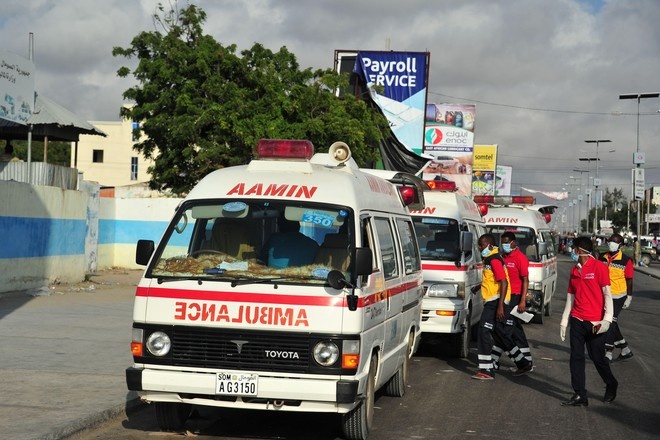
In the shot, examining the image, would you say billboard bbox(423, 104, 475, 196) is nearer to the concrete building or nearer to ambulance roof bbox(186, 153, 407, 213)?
the concrete building

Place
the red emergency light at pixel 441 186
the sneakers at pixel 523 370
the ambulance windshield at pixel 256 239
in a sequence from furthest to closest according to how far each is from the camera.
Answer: the red emergency light at pixel 441 186 → the sneakers at pixel 523 370 → the ambulance windshield at pixel 256 239

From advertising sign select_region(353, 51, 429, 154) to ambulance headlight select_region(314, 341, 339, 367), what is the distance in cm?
3060

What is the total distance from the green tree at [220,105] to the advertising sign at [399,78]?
632cm

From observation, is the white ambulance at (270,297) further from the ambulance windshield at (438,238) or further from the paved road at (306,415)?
the ambulance windshield at (438,238)

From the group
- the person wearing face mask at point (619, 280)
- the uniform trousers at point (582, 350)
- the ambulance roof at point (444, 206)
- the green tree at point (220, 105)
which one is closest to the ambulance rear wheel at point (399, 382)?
the uniform trousers at point (582, 350)

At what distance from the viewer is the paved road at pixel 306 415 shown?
27.8 feet

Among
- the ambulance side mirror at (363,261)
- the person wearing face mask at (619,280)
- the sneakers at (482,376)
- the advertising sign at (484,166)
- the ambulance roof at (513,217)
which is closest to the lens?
the ambulance side mirror at (363,261)

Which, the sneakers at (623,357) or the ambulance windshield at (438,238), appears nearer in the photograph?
the ambulance windshield at (438,238)

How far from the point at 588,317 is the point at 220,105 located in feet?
63.1

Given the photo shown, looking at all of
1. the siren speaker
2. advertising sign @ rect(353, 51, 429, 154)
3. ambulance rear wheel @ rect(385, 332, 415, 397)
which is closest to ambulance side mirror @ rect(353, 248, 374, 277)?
the siren speaker

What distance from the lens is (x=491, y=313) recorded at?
481 inches

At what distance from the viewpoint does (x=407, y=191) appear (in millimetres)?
12461

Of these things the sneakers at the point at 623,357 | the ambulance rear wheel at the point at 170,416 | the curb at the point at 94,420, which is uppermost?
the ambulance rear wheel at the point at 170,416

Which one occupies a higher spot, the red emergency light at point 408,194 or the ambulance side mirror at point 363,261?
the red emergency light at point 408,194
